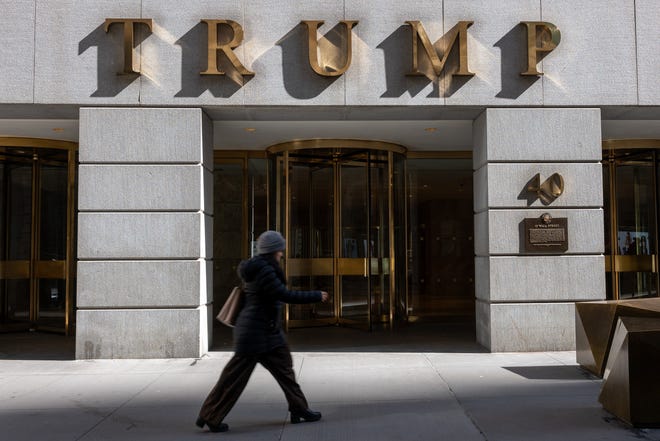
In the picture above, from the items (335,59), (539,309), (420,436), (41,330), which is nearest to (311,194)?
(335,59)

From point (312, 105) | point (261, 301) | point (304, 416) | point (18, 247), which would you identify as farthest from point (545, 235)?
point (18, 247)

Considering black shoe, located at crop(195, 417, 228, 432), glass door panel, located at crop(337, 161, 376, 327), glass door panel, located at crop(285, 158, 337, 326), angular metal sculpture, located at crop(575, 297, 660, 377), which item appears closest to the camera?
black shoe, located at crop(195, 417, 228, 432)

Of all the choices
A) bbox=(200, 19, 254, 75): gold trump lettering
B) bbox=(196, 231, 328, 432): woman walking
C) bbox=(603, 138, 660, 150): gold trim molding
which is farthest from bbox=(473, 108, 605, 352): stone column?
bbox=(196, 231, 328, 432): woman walking

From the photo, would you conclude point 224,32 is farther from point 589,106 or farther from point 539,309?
point 539,309

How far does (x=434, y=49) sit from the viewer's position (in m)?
9.15

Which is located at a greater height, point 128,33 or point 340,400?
point 128,33

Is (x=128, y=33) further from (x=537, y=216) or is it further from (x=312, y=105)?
(x=537, y=216)

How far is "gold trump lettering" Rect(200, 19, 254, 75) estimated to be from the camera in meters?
8.98

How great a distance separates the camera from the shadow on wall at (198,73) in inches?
360

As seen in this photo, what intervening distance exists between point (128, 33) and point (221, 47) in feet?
4.24

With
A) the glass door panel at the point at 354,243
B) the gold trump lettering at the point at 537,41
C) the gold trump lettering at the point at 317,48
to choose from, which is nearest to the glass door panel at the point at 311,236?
the glass door panel at the point at 354,243

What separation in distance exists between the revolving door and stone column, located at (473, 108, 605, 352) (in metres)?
3.29

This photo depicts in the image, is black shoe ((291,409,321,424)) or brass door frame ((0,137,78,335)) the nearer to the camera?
black shoe ((291,409,321,424))

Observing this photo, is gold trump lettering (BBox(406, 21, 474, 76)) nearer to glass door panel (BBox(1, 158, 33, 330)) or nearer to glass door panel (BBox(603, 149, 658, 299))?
glass door panel (BBox(603, 149, 658, 299))
